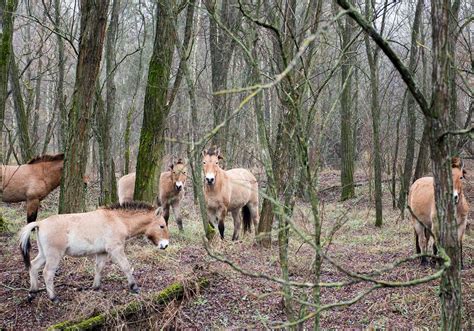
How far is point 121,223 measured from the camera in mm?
7336

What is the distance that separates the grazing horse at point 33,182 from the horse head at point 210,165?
3041mm

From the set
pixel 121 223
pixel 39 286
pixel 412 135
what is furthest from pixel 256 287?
pixel 412 135

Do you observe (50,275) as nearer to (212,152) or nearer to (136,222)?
(136,222)

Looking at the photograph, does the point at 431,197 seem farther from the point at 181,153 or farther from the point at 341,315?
the point at 181,153

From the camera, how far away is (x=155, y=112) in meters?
10.2

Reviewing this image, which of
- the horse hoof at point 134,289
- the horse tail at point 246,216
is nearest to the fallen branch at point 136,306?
the horse hoof at point 134,289

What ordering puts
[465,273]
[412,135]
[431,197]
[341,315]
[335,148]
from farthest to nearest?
[335,148] → [412,135] → [431,197] → [465,273] → [341,315]

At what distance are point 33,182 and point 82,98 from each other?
3799 millimetres

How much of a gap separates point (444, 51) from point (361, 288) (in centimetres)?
506


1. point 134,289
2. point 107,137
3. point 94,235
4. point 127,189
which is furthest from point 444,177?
point 127,189

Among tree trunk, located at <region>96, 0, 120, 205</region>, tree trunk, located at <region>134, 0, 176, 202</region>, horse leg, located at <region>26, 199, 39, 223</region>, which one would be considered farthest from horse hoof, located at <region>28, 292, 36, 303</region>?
tree trunk, located at <region>96, 0, 120, 205</region>

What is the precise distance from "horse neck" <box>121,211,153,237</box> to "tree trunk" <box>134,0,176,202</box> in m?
2.59

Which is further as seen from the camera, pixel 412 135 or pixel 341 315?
pixel 412 135

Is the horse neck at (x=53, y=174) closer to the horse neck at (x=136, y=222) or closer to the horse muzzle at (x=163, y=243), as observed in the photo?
the horse neck at (x=136, y=222)
